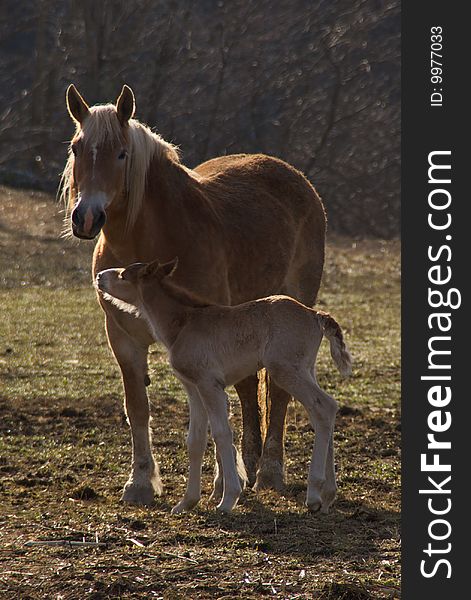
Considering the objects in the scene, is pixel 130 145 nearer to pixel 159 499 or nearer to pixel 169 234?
pixel 169 234

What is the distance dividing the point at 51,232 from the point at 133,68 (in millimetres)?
8340

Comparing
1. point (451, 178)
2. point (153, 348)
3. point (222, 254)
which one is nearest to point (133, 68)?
point (153, 348)

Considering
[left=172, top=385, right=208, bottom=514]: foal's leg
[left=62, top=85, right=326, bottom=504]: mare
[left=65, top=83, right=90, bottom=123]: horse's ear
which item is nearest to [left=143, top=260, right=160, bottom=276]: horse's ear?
[left=62, top=85, right=326, bottom=504]: mare

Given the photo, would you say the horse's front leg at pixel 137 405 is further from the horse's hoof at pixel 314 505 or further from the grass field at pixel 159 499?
the horse's hoof at pixel 314 505

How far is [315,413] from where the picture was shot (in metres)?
5.96

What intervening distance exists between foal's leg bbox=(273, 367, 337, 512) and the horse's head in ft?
4.35

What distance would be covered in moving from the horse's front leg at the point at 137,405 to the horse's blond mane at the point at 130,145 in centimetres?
72

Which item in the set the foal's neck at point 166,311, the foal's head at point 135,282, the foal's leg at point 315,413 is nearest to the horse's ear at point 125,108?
the foal's head at point 135,282

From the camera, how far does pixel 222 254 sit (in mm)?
7051

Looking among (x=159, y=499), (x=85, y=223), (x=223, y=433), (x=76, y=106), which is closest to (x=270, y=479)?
(x=159, y=499)

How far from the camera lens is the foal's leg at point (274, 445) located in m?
7.16

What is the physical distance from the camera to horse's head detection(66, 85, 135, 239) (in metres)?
6.05

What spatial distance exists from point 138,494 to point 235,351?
1.22 metres

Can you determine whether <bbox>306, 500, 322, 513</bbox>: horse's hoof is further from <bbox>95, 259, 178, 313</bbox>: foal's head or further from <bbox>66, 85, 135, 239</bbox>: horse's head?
<bbox>66, 85, 135, 239</bbox>: horse's head
